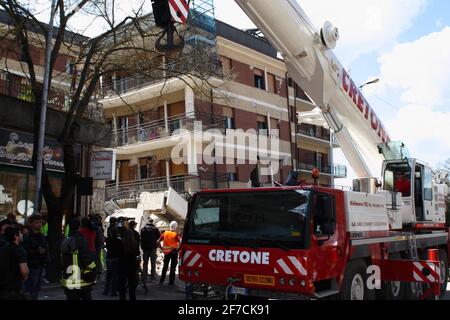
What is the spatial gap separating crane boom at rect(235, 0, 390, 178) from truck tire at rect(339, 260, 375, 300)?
3.11 meters

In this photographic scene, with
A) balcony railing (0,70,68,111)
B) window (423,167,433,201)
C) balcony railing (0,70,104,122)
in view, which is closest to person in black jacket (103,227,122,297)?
balcony railing (0,70,104,122)

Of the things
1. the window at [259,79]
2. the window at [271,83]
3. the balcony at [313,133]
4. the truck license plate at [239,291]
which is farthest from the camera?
the balcony at [313,133]

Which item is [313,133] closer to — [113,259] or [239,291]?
[113,259]

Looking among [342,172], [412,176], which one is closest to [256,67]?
[342,172]

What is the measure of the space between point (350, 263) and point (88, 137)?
10481mm

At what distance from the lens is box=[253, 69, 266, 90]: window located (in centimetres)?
3428

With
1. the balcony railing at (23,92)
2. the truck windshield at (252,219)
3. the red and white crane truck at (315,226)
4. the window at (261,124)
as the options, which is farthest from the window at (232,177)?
the truck windshield at (252,219)

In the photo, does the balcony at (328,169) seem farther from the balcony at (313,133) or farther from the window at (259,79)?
the window at (259,79)

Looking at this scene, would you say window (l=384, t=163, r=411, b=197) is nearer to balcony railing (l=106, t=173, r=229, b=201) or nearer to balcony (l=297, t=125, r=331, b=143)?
balcony railing (l=106, t=173, r=229, b=201)

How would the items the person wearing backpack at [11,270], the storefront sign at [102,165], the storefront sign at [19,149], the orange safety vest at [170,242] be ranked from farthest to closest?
the storefront sign at [102,165]
the storefront sign at [19,149]
the orange safety vest at [170,242]
the person wearing backpack at [11,270]

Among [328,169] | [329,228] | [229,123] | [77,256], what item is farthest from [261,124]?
[77,256]

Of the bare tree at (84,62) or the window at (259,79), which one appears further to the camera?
the window at (259,79)

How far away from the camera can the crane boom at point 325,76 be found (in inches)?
346
